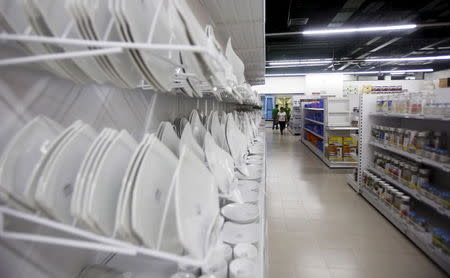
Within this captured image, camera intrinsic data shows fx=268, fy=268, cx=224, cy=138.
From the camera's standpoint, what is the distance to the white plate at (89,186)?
0.56m

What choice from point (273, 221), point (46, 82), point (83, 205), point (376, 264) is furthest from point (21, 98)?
point (273, 221)

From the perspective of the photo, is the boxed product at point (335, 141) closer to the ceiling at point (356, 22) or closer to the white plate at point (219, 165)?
the ceiling at point (356, 22)

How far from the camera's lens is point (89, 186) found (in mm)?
578

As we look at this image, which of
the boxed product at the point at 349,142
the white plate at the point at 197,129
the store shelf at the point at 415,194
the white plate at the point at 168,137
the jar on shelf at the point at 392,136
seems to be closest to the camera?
the white plate at the point at 168,137

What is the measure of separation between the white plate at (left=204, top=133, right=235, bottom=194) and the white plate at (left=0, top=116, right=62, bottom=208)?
2.07ft

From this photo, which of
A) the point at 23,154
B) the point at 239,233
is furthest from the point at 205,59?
the point at 239,233

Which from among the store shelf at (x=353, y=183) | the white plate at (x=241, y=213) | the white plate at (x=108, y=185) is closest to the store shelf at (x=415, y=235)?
the store shelf at (x=353, y=183)

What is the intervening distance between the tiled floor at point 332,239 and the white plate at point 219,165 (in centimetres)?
168

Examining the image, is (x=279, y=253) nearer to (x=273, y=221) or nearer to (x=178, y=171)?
(x=273, y=221)

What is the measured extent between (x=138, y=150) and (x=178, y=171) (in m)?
0.11

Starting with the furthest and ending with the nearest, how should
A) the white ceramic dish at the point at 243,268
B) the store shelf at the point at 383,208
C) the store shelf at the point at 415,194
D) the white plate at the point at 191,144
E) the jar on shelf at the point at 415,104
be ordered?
the store shelf at the point at 383,208, the jar on shelf at the point at 415,104, the store shelf at the point at 415,194, the white plate at the point at 191,144, the white ceramic dish at the point at 243,268

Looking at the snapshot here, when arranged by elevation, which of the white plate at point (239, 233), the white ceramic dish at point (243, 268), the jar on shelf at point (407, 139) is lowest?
the white ceramic dish at point (243, 268)

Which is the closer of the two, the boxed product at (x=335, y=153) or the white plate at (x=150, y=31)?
the white plate at (x=150, y=31)

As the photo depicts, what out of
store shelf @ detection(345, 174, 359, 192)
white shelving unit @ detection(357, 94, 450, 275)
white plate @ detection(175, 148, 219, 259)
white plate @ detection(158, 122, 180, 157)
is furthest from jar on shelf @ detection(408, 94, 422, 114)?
white plate @ detection(175, 148, 219, 259)
